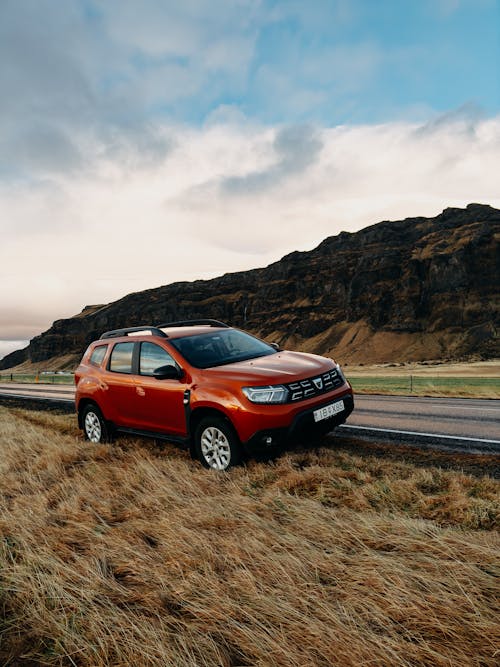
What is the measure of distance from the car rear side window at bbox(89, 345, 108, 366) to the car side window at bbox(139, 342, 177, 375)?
4.13 ft

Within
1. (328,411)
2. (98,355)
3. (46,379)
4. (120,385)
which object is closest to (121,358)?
(120,385)

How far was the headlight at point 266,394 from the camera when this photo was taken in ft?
17.5

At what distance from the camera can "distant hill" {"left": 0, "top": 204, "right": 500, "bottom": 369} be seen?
9525 centimetres

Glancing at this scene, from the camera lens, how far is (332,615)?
243cm

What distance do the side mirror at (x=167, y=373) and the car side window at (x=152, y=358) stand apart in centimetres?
28

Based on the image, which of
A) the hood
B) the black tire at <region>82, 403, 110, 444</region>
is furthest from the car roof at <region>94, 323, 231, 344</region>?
the black tire at <region>82, 403, 110, 444</region>

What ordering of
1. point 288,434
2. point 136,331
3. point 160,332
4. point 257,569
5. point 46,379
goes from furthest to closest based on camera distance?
point 46,379
point 136,331
point 160,332
point 288,434
point 257,569

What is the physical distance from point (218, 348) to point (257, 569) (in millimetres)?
3950

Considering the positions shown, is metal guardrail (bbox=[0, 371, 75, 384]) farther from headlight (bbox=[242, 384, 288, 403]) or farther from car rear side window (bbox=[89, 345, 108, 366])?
headlight (bbox=[242, 384, 288, 403])

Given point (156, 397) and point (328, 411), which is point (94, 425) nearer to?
point (156, 397)

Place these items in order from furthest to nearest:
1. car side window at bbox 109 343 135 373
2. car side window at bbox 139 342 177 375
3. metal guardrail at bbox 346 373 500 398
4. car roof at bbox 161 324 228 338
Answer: metal guardrail at bbox 346 373 500 398 < car side window at bbox 109 343 135 373 < car roof at bbox 161 324 228 338 < car side window at bbox 139 342 177 375

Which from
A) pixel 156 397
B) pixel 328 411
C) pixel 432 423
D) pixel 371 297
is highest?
pixel 371 297

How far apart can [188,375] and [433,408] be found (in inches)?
277

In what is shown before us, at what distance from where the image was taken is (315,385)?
5816 mm
